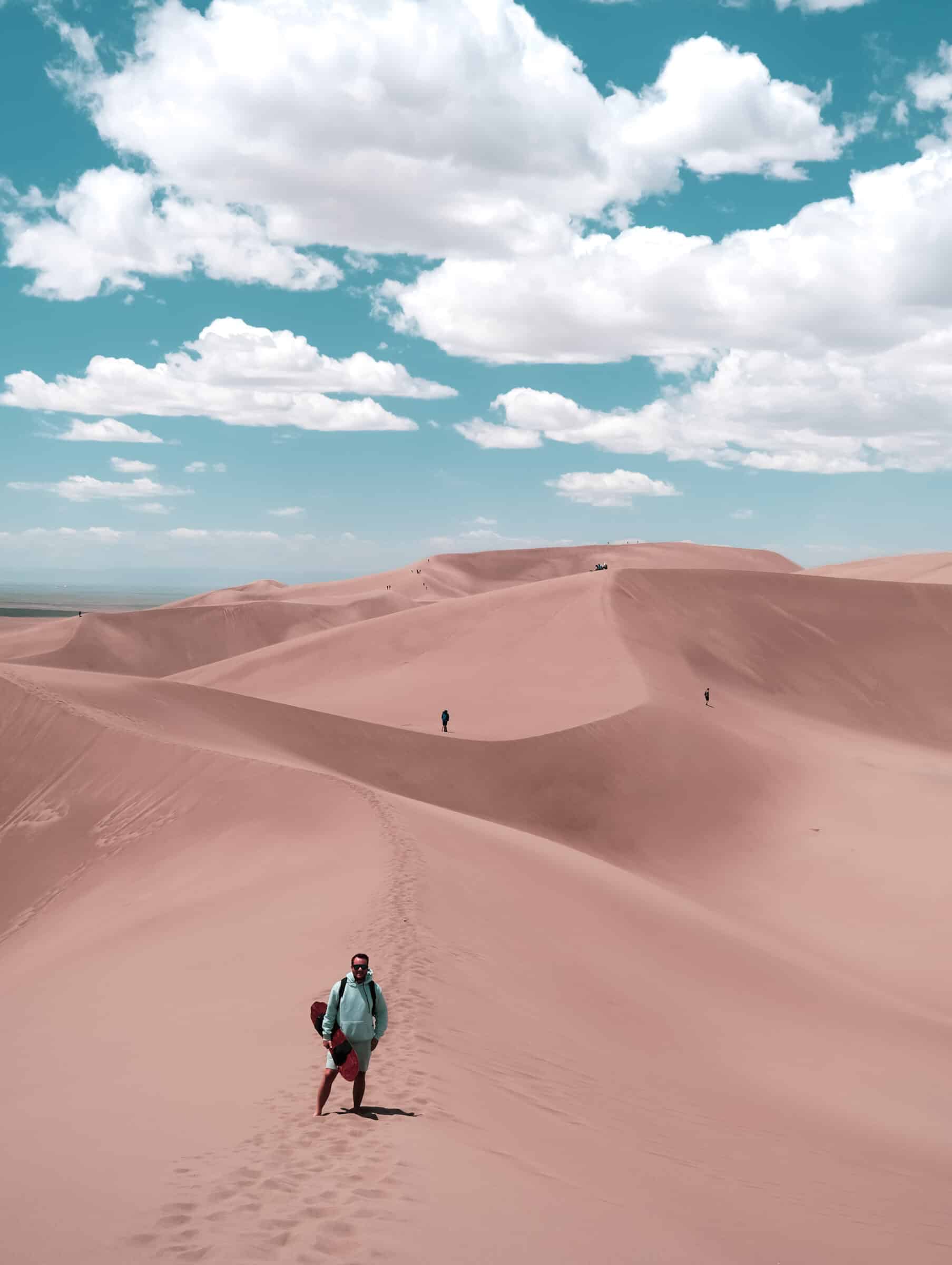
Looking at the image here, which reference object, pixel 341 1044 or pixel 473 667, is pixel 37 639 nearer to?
pixel 473 667

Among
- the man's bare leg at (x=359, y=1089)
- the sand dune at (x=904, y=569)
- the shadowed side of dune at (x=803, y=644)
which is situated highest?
the sand dune at (x=904, y=569)

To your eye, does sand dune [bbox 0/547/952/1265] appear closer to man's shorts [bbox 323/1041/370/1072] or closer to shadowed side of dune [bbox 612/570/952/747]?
man's shorts [bbox 323/1041/370/1072]

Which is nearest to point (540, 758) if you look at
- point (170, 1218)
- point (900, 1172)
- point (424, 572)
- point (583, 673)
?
point (583, 673)

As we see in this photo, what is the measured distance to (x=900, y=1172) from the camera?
8.98 meters

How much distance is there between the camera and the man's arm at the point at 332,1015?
6.84 meters

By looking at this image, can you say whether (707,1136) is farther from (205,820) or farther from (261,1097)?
(205,820)

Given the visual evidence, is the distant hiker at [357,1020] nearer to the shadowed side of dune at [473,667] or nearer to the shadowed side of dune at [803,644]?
the shadowed side of dune at [473,667]

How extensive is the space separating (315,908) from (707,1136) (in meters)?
5.89

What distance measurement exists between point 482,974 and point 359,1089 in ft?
13.5

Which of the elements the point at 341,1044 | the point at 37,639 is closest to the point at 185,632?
the point at 37,639

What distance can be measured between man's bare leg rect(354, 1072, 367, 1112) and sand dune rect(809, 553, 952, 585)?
219 ft

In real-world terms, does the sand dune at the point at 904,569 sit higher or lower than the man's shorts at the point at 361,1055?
higher

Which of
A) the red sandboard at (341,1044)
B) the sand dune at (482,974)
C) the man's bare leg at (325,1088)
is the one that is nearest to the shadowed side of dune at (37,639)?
the sand dune at (482,974)

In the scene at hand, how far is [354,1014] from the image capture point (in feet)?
22.4
